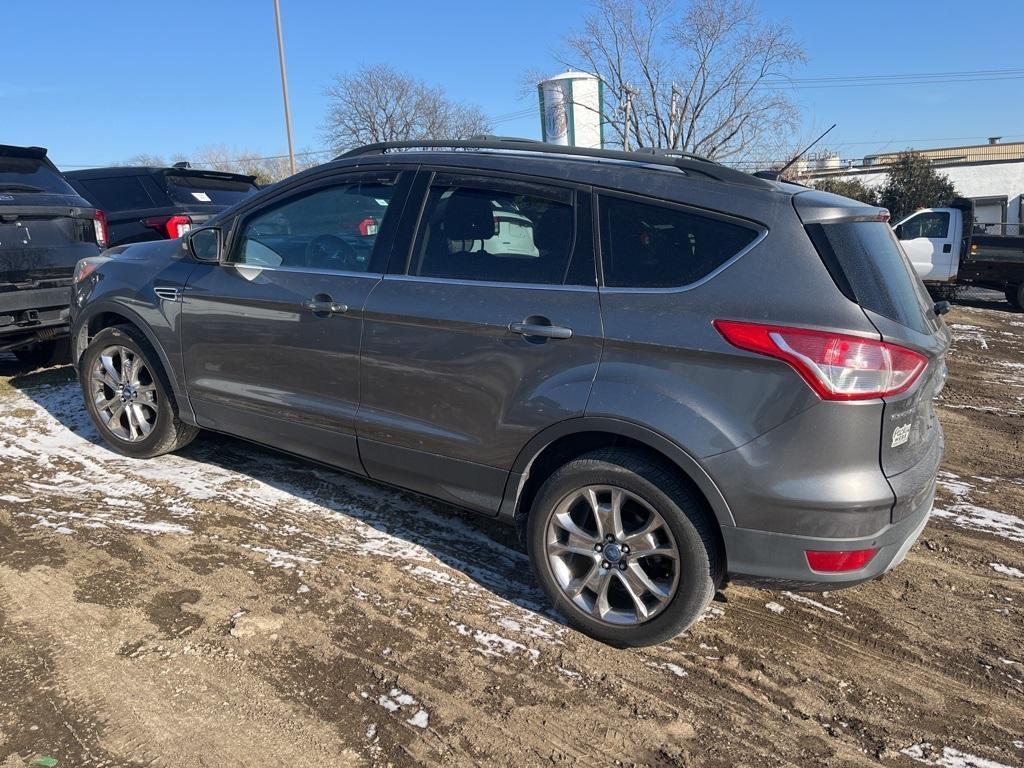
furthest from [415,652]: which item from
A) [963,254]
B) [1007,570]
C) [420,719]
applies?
[963,254]

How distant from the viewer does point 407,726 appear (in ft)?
8.21

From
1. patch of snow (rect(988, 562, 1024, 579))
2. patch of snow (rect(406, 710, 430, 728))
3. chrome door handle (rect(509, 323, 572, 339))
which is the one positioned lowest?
patch of snow (rect(988, 562, 1024, 579))

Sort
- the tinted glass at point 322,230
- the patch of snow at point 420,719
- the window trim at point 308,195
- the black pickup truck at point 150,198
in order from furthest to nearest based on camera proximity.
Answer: the black pickup truck at point 150,198 < the tinted glass at point 322,230 < the window trim at point 308,195 < the patch of snow at point 420,719

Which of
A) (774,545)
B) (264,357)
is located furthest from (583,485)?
(264,357)

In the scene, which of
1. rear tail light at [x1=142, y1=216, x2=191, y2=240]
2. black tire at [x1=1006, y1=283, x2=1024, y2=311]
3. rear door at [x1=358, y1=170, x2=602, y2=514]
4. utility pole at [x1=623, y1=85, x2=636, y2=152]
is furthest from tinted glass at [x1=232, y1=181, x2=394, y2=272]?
utility pole at [x1=623, y1=85, x2=636, y2=152]

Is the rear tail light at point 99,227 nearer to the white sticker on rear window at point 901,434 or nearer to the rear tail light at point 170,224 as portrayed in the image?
the rear tail light at point 170,224

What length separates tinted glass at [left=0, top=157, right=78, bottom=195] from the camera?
20.1ft

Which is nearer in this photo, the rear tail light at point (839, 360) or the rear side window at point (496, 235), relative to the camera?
the rear tail light at point (839, 360)

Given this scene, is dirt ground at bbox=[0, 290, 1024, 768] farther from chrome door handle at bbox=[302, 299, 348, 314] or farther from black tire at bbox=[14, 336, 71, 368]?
black tire at bbox=[14, 336, 71, 368]

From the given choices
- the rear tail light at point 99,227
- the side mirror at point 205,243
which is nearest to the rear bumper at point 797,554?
the side mirror at point 205,243

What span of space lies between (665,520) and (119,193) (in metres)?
8.00

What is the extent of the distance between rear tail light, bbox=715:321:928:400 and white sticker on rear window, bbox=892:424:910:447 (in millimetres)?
169

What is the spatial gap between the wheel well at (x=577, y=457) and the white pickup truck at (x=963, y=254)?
1298 centimetres

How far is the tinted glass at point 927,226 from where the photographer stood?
13992 mm
